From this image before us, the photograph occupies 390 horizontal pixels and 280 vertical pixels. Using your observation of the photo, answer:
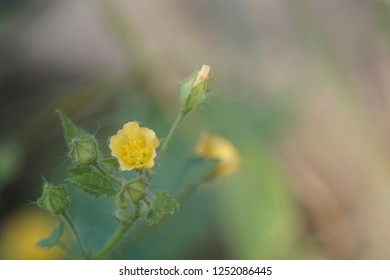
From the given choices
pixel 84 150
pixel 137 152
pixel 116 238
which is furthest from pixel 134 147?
pixel 116 238

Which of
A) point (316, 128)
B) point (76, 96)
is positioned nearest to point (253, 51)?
point (316, 128)

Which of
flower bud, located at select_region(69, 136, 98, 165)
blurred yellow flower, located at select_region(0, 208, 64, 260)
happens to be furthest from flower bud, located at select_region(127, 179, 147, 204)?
blurred yellow flower, located at select_region(0, 208, 64, 260)

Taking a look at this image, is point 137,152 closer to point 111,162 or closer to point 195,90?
point 111,162

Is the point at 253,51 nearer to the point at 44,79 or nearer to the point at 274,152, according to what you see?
the point at 274,152

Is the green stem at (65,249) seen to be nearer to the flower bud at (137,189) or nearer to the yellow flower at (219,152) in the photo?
the flower bud at (137,189)

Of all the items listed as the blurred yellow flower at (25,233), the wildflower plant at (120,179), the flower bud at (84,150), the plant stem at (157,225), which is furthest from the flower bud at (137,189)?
the blurred yellow flower at (25,233)

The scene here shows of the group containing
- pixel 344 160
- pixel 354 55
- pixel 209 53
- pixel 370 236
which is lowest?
pixel 370 236
